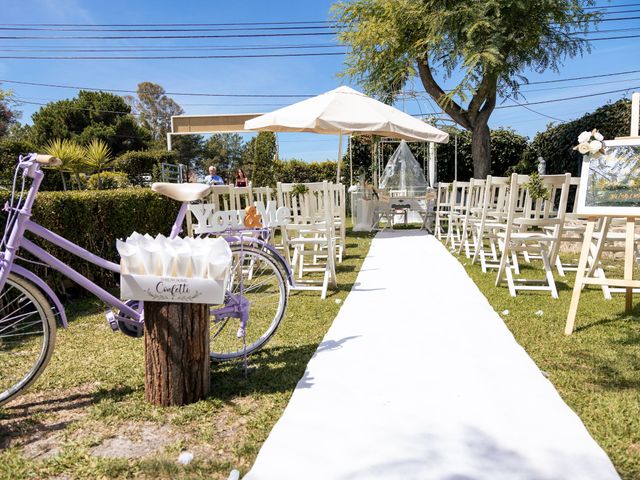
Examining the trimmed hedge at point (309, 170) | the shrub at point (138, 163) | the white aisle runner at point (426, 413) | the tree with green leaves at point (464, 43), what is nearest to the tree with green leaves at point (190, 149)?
the shrub at point (138, 163)

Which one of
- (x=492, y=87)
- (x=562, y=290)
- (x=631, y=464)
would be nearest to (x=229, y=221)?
(x=631, y=464)

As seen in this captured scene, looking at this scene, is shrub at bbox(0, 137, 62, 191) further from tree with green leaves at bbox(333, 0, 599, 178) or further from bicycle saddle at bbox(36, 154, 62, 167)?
bicycle saddle at bbox(36, 154, 62, 167)

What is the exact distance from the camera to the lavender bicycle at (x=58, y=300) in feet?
7.52

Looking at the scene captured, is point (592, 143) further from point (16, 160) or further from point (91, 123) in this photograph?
point (91, 123)

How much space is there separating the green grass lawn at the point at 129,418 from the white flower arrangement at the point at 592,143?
8.16 ft

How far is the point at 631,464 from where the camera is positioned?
5.98ft

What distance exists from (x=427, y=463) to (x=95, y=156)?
27.3 ft

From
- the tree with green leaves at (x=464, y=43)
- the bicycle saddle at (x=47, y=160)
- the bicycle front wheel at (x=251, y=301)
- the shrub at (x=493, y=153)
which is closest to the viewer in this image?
the bicycle saddle at (x=47, y=160)

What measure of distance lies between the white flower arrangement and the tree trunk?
27.3 feet

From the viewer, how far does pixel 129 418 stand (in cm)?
226

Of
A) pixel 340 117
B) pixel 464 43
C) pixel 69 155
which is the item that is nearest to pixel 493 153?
pixel 464 43

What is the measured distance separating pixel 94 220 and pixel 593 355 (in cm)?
470

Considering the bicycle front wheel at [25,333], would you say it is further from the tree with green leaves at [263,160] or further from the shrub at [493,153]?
the shrub at [493,153]

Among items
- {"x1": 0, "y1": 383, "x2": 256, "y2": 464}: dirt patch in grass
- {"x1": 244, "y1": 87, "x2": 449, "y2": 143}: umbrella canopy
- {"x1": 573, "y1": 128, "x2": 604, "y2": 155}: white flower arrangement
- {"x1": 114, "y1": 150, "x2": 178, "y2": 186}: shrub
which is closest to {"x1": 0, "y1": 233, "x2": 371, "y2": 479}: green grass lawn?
{"x1": 0, "y1": 383, "x2": 256, "y2": 464}: dirt patch in grass
